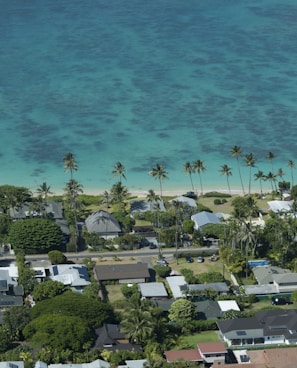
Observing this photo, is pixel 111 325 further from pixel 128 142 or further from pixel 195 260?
pixel 128 142

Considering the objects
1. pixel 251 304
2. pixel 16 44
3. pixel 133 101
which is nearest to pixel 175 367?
pixel 251 304

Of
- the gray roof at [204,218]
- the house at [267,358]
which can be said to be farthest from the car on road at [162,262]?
the house at [267,358]

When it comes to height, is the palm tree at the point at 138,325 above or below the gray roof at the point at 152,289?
below

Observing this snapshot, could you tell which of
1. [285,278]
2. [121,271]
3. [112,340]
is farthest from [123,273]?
[285,278]

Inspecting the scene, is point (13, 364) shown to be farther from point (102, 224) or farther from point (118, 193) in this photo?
point (118, 193)

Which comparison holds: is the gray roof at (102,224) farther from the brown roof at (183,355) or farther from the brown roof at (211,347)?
the brown roof at (183,355)
